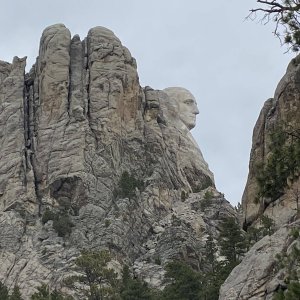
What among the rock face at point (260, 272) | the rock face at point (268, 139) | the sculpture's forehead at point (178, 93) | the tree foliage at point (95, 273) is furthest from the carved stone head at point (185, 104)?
the rock face at point (260, 272)

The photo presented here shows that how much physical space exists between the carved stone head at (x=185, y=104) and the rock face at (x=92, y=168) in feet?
13.5

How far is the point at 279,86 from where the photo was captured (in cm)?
4047

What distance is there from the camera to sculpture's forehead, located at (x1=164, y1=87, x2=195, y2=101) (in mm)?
120500

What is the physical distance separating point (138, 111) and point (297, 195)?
67.0m

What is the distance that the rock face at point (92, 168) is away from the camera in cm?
8069

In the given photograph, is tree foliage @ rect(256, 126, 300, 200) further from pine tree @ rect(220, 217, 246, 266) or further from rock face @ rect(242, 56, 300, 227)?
pine tree @ rect(220, 217, 246, 266)

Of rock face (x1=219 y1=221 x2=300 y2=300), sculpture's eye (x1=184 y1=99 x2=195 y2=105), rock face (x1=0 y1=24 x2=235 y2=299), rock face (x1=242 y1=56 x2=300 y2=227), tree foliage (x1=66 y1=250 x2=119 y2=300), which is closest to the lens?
rock face (x1=219 y1=221 x2=300 y2=300)

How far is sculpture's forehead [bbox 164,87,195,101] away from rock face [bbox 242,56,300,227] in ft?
257

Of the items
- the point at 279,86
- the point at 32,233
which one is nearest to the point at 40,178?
the point at 32,233

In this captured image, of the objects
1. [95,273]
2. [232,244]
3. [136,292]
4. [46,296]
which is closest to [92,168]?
[95,273]

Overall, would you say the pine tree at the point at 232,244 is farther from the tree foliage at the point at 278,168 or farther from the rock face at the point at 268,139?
the tree foliage at the point at 278,168

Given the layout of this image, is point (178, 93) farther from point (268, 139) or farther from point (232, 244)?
point (268, 139)

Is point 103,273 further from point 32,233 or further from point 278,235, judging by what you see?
point 278,235

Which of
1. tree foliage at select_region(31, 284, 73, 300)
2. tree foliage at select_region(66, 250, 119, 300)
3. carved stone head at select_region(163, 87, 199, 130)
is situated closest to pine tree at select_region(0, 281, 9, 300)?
tree foliage at select_region(31, 284, 73, 300)
